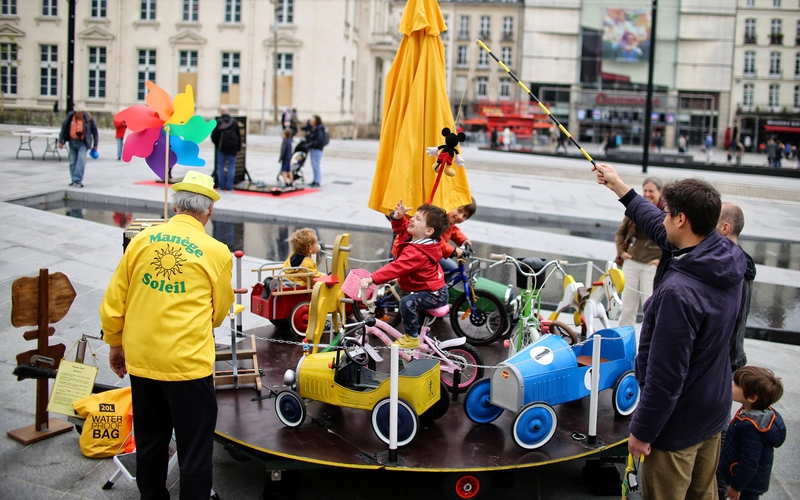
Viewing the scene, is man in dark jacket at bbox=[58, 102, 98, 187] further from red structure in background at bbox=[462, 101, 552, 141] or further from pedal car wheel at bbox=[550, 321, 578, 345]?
red structure in background at bbox=[462, 101, 552, 141]

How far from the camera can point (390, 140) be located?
7.33m

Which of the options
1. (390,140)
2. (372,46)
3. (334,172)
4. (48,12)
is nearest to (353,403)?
(390,140)

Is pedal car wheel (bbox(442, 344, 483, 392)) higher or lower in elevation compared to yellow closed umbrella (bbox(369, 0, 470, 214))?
lower

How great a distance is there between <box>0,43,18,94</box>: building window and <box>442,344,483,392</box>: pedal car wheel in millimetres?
34389

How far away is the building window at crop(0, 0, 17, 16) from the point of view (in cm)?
3578

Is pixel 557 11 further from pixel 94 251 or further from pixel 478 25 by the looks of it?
pixel 94 251

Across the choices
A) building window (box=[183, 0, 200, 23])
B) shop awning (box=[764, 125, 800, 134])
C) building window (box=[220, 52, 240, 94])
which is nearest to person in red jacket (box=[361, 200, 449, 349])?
building window (box=[220, 52, 240, 94])

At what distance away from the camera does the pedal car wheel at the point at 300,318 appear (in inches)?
266

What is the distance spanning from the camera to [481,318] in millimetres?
6855

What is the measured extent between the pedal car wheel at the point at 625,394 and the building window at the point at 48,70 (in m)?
40.4

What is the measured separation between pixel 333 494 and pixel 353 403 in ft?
2.01

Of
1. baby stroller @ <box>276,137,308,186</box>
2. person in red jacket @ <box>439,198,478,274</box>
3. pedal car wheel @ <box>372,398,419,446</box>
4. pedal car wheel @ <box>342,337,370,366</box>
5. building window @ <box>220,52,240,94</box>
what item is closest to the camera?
pedal car wheel @ <box>372,398,419,446</box>

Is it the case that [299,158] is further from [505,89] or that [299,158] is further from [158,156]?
[505,89]

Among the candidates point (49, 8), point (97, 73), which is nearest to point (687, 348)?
point (49, 8)
